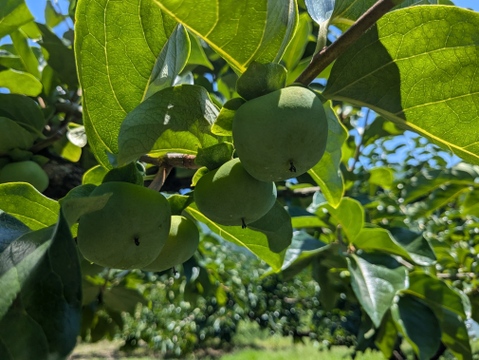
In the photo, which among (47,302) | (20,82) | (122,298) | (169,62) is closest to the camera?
(47,302)

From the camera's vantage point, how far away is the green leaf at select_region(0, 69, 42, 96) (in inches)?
62.6

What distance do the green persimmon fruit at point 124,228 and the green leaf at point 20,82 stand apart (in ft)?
3.53

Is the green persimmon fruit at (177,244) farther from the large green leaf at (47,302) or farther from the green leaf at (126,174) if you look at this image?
the large green leaf at (47,302)

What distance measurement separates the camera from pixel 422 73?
2.49 feet

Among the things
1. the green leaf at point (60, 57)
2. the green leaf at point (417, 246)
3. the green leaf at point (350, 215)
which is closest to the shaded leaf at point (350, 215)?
the green leaf at point (350, 215)

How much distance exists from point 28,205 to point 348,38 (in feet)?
1.95

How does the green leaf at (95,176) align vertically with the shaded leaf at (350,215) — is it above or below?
below

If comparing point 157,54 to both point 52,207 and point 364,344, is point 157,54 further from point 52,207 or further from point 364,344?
point 364,344

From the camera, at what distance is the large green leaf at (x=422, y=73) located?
73 centimetres

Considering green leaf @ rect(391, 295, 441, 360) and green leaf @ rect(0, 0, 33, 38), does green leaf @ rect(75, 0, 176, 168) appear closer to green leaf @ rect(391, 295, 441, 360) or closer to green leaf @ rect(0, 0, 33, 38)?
green leaf @ rect(0, 0, 33, 38)

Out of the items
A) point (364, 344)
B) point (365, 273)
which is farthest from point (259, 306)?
point (365, 273)

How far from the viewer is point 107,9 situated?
77 centimetres

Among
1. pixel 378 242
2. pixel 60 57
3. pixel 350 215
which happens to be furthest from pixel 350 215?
pixel 60 57

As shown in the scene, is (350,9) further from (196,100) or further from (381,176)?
(381,176)
